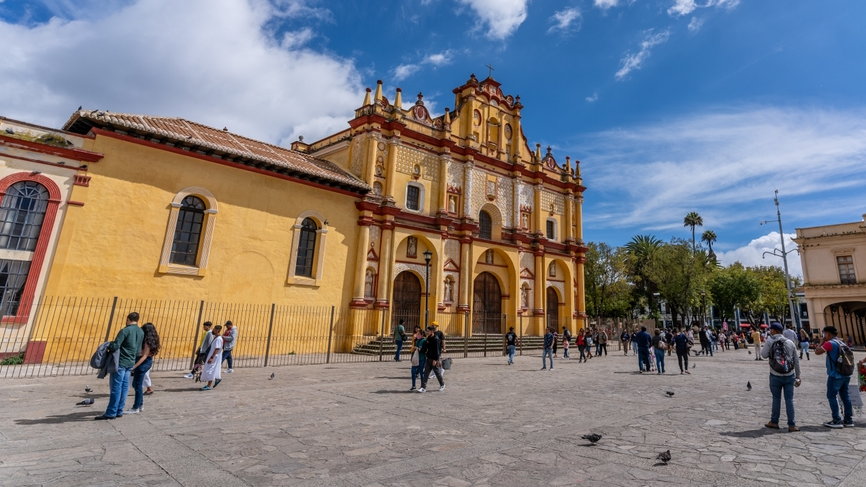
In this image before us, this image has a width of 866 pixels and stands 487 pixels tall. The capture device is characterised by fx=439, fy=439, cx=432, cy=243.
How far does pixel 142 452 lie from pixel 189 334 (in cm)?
1271

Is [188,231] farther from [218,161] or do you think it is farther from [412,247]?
[412,247]

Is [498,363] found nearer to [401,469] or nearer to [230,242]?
[230,242]

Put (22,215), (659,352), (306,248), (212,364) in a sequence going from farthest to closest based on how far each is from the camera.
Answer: (306,248), (659,352), (22,215), (212,364)

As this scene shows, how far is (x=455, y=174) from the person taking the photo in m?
26.6

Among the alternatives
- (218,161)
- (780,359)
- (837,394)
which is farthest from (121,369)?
(218,161)

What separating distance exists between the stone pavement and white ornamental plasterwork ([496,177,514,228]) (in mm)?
18737

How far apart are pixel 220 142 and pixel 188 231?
160 inches

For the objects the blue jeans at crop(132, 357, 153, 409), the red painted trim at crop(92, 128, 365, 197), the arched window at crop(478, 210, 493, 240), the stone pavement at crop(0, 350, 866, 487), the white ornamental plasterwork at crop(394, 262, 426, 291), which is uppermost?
the arched window at crop(478, 210, 493, 240)

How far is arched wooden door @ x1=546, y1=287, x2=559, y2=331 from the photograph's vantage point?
102ft

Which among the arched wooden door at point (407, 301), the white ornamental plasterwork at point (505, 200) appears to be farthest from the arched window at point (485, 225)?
the arched wooden door at point (407, 301)

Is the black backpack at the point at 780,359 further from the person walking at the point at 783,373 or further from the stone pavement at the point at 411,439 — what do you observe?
the stone pavement at the point at 411,439

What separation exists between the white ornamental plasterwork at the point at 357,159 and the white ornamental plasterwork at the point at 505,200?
9.59m

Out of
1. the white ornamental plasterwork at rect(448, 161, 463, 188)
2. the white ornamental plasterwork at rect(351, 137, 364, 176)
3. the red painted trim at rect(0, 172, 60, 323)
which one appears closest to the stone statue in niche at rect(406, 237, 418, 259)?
the white ornamental plasterwork at rect(448, 161, 463, 188)

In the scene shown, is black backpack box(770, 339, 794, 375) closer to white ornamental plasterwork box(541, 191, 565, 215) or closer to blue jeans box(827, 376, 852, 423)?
blue jeans box(827, 376, 852, 423)
